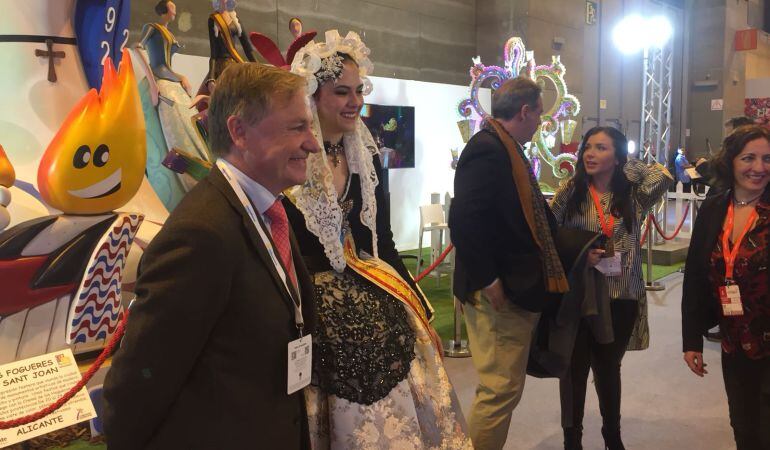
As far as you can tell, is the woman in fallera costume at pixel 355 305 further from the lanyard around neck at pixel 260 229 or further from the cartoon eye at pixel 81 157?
the cartoon eye at pixel 81 157

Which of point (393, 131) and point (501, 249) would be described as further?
point (393, 131)

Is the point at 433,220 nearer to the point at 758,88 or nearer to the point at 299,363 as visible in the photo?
the point at 299,363

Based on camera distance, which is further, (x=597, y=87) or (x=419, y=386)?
(x=597, y=87)

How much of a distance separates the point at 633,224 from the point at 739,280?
0.54 meters

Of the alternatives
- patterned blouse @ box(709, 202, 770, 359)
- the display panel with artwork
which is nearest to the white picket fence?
the display panel with artwork

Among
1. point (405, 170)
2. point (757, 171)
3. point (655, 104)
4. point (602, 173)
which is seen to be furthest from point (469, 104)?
point (655, 104)

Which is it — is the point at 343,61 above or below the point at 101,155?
above

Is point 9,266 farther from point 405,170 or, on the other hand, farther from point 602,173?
point 405,170

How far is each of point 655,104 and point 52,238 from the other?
43.4 ft

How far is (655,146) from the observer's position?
1276cm

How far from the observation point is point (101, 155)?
9.02 feet

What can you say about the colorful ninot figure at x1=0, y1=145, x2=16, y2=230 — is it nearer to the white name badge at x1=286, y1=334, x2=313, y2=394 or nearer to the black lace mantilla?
the black lace mantilla

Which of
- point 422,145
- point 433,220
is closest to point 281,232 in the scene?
point 433,220

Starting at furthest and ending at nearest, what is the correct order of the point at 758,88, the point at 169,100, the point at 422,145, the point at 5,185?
1. the point at 758,88
2. the point at 422,145
3. the point at 169,100
4. the point at 5,185
